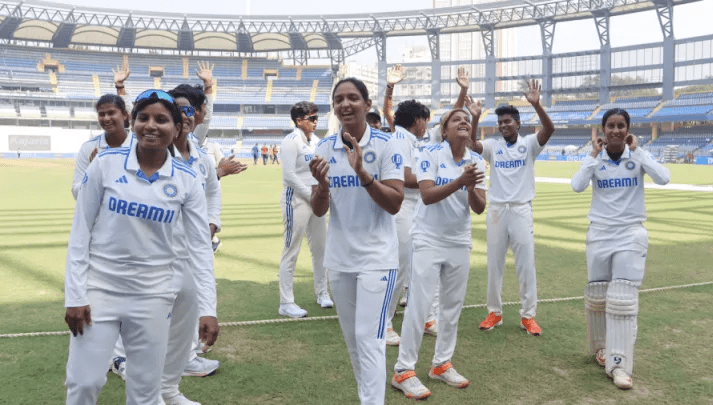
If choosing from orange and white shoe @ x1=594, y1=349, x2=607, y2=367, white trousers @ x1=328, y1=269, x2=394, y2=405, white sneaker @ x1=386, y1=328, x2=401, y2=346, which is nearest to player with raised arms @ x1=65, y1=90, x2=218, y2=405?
white trousers @ x1=328, y1=269, x2=394, y2=405

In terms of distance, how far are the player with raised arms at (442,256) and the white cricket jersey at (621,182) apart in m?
1.16

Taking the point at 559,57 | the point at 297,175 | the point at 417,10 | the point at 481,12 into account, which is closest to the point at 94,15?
the point at 417,10

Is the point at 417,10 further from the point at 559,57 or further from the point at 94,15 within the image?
the point at 94,15

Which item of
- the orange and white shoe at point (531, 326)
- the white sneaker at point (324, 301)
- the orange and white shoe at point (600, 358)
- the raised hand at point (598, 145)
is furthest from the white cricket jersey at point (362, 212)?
the white sneaker at point (324, 301)

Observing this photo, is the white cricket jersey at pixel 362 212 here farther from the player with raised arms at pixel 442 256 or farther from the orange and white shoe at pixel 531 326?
the orange and white shoe at pixel 531 326

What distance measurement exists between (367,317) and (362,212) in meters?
0.59

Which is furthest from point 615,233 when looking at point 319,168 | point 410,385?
point 319,168

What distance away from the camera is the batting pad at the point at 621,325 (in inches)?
163

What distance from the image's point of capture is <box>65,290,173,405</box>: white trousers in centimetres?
250

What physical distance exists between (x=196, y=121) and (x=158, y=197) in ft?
6.73

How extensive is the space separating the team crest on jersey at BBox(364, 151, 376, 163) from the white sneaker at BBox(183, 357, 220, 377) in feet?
6.99

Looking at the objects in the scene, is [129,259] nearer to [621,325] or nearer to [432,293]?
[432,293]

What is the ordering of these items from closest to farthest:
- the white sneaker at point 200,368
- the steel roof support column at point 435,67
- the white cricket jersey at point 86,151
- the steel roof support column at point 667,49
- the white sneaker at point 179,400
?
the white sneaker at point 179,400 < the white sneaker at point 200,368 < the white cricket jersey at point 86,151 < the steel roof support column at point 667,49 < the steel roof support column at point 435,67

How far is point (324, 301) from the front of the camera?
6.22 meters
